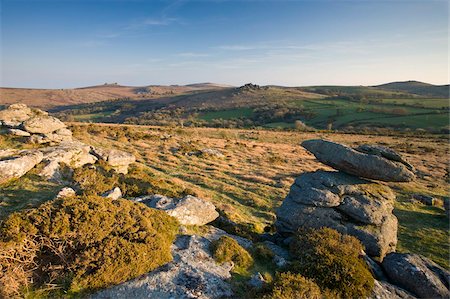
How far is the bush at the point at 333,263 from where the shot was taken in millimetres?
9883

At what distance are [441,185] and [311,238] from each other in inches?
1307

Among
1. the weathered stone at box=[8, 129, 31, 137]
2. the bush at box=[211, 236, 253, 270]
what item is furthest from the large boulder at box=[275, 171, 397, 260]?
the weathered stone at box=[8, 129, 31, 137]

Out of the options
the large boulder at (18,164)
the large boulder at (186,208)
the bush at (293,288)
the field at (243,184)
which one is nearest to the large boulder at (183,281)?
the bush at (293,288)

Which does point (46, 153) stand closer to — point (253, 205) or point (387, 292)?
point (253, 205)

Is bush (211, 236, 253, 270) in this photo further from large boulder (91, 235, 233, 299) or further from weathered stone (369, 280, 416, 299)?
weathered stone (369, 280, 416, 299)

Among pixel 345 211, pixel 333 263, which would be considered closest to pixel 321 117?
pixel 345 211

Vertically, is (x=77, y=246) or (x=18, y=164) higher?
(x=18, y=164)

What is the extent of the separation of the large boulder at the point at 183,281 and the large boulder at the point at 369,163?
31.3ft

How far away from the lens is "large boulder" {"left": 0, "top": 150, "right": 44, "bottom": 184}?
14.1 meters

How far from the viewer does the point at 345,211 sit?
1469 centimetres

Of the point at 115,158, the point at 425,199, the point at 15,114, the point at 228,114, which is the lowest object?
the point at 425,199

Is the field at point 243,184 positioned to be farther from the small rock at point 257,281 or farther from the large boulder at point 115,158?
the small rock at point 257,281

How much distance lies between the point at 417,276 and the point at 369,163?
6398 millimetres

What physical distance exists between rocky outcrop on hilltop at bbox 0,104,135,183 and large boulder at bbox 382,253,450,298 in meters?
17.6
